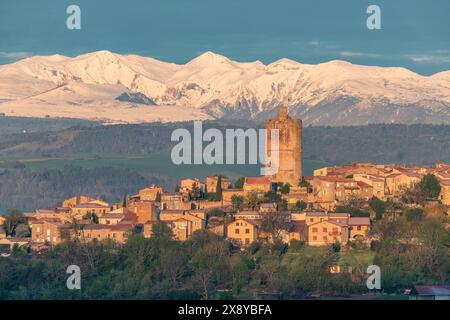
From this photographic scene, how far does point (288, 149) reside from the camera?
97500 mm

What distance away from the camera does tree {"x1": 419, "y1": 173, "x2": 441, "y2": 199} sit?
91.9m

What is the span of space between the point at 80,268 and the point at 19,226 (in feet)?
41.8

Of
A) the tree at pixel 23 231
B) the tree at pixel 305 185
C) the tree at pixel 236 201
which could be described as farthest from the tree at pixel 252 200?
the tree at pixel 23 231

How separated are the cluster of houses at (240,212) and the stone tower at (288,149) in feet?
2.46

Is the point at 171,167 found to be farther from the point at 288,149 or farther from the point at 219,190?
the point at 219,190

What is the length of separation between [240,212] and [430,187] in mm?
9103

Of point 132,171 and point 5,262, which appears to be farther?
point 132,171

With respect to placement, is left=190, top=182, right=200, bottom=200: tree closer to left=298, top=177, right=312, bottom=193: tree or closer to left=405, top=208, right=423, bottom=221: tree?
left=298, top=177, right=312, bottom=193: tree

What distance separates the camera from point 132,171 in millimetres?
189500

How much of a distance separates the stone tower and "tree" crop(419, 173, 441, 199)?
21.0ft
